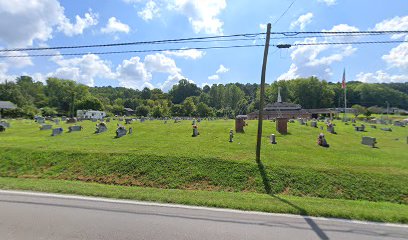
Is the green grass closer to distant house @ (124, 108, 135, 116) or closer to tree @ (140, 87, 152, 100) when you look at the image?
distant house @ (124, 108, 135, 116)

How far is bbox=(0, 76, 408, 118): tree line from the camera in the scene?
3730 inches

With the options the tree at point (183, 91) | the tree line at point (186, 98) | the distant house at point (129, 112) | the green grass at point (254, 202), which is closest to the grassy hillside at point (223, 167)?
the green grass at point (254, 202)

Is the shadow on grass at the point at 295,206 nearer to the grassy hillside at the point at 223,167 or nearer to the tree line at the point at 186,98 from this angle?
the grassy hillside at the point at 223,167

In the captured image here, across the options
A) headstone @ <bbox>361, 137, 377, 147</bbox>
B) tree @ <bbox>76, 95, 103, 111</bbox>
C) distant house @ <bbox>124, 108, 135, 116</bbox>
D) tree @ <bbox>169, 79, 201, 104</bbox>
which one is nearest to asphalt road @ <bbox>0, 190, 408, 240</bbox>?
headstone @ <bbox>361, 137, 377, 147</bbox>

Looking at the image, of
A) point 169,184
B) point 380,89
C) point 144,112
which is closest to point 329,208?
point 169,184

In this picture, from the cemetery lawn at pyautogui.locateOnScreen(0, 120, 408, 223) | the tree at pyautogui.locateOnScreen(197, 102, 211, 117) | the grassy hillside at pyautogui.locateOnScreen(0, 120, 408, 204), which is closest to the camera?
the cemetery lawn at pyautogui.locateOnScreen(0, 120, 408, 223)

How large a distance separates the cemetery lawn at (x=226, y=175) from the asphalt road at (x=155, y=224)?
2.66 feet

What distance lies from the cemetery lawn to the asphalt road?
2.66 feet

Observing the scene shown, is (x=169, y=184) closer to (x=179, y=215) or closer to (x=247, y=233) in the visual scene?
(x=179, y=215)

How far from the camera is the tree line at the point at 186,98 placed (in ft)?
311

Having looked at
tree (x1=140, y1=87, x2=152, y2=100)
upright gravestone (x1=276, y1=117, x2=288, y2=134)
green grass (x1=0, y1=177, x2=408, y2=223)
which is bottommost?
green grass (x1=0, y1=177, x2=408, y2=223)

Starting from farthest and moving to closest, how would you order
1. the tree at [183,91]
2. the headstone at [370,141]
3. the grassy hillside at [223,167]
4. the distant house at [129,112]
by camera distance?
1. the tree at [183,91]
2. the distant house at [129,112]
3. the headstone at [370,141]
4. the grassy hillside at [223,167]

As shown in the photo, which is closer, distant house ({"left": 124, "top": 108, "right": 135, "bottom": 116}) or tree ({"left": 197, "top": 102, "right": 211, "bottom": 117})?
tree ({"left": 197, "top": 102, "right": 211, "bottom": 117})

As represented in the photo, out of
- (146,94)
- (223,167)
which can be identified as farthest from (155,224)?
(146,94)
